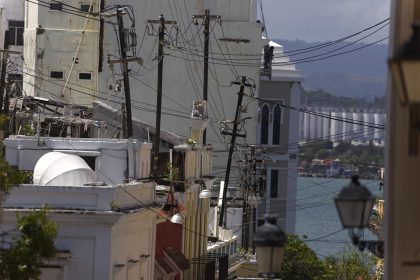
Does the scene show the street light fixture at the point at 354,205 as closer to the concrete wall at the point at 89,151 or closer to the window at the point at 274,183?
the concrete wall at the point at 89,151

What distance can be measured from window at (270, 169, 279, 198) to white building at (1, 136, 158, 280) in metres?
49.5

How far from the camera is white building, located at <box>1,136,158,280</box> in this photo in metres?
32.9

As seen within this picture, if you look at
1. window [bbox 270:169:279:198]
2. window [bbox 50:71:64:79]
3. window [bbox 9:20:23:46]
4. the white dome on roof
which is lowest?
window [bbox 270:169:279:198]

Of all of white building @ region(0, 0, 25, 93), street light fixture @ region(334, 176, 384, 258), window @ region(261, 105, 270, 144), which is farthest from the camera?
window @ region(261, 105, 270, 144)

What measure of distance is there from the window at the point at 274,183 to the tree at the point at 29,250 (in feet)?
208

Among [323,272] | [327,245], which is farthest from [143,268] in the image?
[327,245]

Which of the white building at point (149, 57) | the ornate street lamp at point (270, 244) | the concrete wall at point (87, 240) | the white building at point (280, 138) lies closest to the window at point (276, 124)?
the white building at point (280, 138)

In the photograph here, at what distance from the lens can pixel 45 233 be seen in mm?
24484

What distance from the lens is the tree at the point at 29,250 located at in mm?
23922

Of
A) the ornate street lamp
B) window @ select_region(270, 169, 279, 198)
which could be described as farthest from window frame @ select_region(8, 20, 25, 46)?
the ornate street lamp

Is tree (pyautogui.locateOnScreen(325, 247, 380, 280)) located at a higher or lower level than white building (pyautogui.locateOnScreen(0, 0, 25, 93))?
lower

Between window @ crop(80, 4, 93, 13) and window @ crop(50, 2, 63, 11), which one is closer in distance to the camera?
window @ crop(80, 4, 93, 13)

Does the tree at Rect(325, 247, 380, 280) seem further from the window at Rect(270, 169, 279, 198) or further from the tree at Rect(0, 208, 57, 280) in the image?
the tree at Rect(0, 208, 57, 280)

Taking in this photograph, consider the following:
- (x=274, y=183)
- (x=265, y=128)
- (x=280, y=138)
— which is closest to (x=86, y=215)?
(x=274, y=183)
